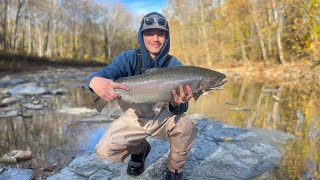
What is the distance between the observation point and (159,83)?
9.55 feet

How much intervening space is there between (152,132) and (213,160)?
105 centimetres

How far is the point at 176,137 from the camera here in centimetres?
316

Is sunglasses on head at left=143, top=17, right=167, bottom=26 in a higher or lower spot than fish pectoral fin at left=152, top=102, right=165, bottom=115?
higher

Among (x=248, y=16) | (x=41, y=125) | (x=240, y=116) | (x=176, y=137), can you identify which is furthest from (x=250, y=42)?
(x=176, y=137)

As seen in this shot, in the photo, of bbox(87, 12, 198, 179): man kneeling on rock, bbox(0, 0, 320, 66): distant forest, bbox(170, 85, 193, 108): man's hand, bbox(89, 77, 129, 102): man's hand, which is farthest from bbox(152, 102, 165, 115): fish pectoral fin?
bbox(0, 0, 320, 66): distant forest

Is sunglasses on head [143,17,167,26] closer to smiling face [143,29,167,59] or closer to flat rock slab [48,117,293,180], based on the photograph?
smiling face [143,29,167,59]

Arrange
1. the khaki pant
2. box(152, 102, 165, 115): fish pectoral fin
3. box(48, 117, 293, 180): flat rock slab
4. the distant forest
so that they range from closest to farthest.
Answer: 1. box(152, 102, 165, 115): fish pectoral fin
2. the khaki pant
3. box(48, 117, 293, 180): flat rock slab
4. the distant forest

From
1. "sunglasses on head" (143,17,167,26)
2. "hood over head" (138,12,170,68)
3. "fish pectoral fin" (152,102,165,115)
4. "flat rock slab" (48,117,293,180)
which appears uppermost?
"sunglasses on head" (143,17,167,26)

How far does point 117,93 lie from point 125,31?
60169 mm

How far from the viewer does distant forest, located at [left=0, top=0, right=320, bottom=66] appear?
14.8 metres

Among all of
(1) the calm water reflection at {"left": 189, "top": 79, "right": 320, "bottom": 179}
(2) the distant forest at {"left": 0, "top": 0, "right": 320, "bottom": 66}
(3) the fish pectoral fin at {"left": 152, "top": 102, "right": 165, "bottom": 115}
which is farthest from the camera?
(2) the distant forest at {"left": 0, "top": 0, "right": 320, "bottom": 66}

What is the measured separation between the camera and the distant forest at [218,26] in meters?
14.8

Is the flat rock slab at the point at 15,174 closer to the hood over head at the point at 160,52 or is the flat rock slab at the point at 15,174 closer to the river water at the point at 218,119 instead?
the river water at the point at 218,119

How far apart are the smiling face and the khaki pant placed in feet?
2.02
